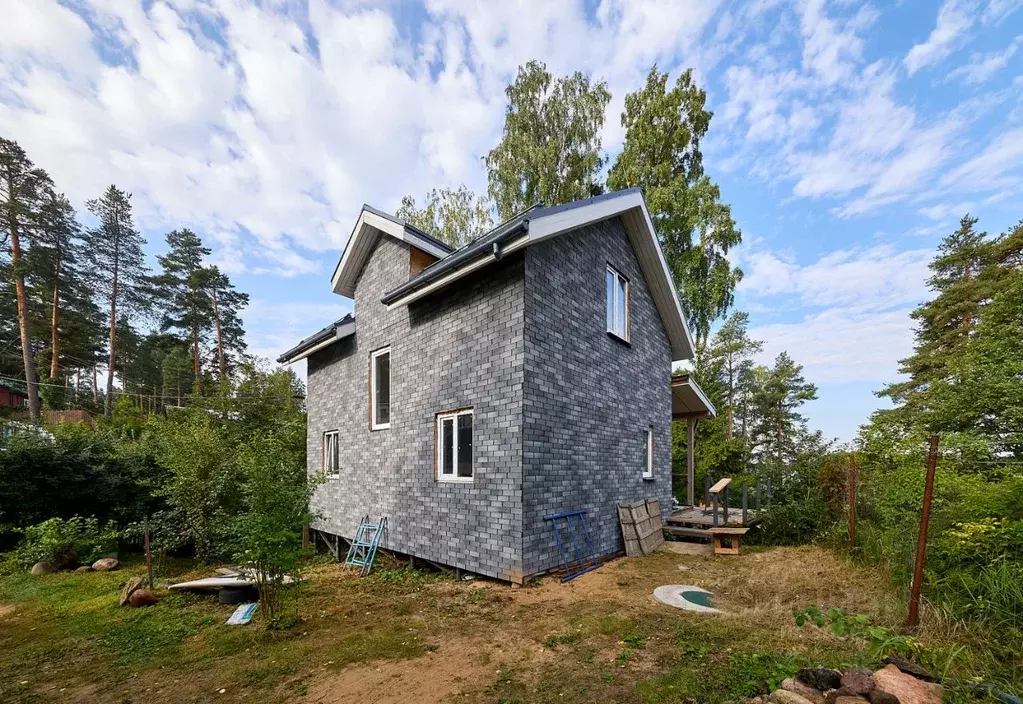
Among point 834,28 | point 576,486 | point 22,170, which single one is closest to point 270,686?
point 576,486

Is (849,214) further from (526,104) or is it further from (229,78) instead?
(229,78)

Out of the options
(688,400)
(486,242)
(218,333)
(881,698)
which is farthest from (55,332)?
(881,698)

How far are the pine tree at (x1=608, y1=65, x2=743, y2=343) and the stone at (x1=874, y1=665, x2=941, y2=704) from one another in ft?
47.1

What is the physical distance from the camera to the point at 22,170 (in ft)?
63.1

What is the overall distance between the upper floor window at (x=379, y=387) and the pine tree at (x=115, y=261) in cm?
2400

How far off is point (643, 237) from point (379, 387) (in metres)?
6.75

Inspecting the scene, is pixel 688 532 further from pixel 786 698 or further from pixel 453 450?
pixel 786 698

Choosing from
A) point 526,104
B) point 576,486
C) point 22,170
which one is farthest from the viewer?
point 22,170

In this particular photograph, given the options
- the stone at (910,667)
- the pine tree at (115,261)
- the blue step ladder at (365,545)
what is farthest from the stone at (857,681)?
the pine tree at (115,261)

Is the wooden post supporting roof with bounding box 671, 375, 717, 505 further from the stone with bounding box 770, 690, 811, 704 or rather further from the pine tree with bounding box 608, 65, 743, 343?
the stone with bounding box 770, 690, 811, 704

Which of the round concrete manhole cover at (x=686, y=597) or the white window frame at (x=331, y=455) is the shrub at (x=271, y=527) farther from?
the white window frame at (x=331, y=455)

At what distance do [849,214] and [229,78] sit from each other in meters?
15.8

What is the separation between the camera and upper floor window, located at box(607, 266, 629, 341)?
891cm

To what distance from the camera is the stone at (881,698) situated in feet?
8.26
